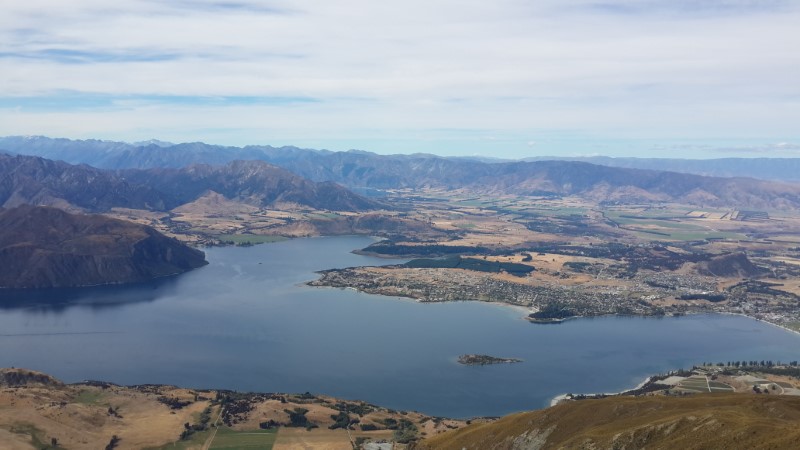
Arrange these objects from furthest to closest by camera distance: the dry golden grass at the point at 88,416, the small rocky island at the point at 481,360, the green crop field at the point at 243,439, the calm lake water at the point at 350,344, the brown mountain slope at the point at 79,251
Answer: the brown mountain slope at the point at 79,251
the small rocky island at the point at 481,360
the calm lake water at the point at 350,344
the green crop field at the point at 243,439
the dry golden grass at the point at 88,416

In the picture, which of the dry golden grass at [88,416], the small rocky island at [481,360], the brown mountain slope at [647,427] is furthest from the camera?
the small rocky island at [481,360]

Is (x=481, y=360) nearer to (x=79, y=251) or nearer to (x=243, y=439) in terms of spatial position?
(x=243, y=439)

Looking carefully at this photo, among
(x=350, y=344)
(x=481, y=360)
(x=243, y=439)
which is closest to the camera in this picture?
(x=243, y=439)

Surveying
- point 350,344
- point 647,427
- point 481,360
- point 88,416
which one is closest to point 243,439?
point 88,416

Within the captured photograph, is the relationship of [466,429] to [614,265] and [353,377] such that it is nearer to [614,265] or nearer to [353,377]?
[353,377]

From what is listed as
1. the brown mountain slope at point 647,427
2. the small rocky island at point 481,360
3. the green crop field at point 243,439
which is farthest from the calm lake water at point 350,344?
the brown mountain slope at point 647,427

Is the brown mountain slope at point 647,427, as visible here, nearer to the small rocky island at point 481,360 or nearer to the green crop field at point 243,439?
the green crop field at point 243,439

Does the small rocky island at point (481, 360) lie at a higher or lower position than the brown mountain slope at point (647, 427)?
lower
